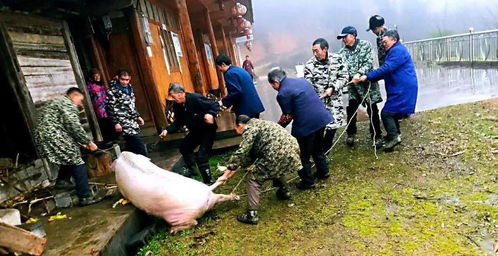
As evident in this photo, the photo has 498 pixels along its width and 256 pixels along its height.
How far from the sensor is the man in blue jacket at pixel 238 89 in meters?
4.96

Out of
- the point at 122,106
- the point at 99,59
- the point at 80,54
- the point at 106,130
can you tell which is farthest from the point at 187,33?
the point at 122,106

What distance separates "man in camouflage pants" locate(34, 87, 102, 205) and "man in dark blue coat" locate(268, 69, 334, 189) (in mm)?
2592

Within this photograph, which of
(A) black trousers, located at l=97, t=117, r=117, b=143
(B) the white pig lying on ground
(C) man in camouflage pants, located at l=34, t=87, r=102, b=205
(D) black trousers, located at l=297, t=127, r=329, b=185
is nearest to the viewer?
(B) the white pig lying on ground

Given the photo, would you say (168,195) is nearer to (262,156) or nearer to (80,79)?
(262,156)

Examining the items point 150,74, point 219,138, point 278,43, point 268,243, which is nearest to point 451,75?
point 219,138


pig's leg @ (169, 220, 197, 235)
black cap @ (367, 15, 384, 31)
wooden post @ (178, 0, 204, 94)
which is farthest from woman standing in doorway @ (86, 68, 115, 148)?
black cap @ (367, 15, 384, 31)

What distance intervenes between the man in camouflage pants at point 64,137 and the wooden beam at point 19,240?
5.03 ft

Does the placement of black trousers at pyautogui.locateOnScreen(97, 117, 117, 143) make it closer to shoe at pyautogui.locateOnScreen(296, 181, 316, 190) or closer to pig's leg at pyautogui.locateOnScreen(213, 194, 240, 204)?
pig's leg at pyautogui.locateOnScreen(213, 194, 240, 204)

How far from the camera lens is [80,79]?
6688 mm

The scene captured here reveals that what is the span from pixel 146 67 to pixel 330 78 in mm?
4334

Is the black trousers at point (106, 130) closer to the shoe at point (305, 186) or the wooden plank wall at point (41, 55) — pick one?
the wooden plank wall at point (41, 55)

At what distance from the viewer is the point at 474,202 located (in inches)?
143

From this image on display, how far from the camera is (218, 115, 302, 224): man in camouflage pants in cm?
394

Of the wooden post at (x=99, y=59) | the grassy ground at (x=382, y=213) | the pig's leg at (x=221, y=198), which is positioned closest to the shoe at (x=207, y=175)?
the grassy ground at (x=382, y=213)
